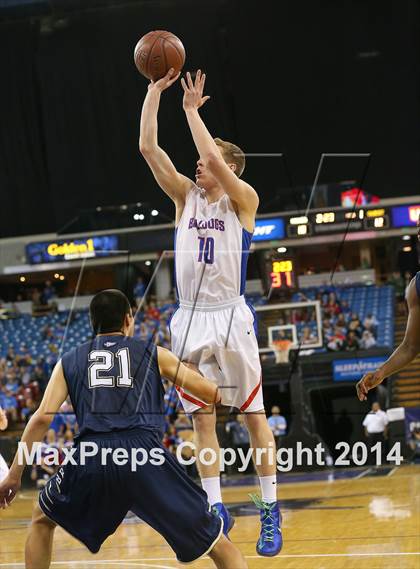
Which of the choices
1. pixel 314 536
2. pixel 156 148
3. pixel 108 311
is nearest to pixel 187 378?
pixel 108 311

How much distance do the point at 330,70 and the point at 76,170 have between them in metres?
7.66

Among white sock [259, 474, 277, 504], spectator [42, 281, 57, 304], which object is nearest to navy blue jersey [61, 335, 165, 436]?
white sock [259, 474, 277, 504]

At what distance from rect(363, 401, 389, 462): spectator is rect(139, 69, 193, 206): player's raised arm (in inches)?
505

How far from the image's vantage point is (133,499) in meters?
5.07

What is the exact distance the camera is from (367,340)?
21812 millimetres

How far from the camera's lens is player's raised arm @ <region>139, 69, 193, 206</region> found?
6250 mm

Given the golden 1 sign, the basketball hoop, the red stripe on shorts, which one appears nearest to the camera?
the red stripe on shorts

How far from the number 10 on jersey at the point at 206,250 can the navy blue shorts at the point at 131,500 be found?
1.49m

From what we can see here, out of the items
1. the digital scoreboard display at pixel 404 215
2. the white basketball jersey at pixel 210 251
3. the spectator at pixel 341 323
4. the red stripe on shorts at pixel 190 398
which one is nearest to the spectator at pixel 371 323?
the spectator at pixel 341 323

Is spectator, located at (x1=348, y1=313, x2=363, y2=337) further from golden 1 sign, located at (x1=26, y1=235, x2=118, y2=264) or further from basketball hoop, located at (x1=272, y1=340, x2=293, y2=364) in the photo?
golden 1 sign, located at (x1=26, y1=235, x2=118, y2=264)

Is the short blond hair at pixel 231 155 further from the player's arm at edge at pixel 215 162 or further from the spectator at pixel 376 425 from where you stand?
the spectator at pixel 376 425

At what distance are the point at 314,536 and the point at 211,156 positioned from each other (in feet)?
17.0

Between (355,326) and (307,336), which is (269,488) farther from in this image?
(355,326)

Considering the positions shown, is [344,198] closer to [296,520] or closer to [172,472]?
[296,520]
